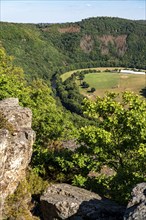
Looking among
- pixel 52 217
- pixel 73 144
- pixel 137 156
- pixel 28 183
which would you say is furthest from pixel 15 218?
pixel 73 144

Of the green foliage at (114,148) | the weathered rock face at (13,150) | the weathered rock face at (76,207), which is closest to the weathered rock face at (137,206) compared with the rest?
the weathered rock face at (76,207)

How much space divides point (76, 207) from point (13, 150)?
691cm

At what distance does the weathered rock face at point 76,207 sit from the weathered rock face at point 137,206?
409 cm

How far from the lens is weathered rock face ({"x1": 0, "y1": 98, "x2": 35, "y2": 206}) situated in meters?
26.4

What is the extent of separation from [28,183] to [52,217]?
4.72 meters

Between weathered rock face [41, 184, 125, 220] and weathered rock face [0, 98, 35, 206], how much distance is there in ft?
10.4

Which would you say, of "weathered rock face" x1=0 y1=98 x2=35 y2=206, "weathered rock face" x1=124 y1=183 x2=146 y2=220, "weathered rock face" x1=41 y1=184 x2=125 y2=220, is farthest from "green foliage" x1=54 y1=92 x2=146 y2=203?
"weathered rock face" x1=124 y1=183 x2=146 y2=220

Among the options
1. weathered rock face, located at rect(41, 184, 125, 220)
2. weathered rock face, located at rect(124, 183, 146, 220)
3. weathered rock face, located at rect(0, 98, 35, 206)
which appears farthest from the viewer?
weathered rock face, located at rect(41, 184, 125, 220)

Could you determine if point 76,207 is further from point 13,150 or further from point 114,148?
point 114,148

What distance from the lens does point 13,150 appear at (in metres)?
27.5

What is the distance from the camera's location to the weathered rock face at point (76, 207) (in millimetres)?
27031

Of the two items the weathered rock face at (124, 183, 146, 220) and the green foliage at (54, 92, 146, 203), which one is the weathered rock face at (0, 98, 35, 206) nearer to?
the green foliage at (54, 92, 146, 203)

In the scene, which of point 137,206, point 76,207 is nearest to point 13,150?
point 76,207

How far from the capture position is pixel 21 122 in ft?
105
